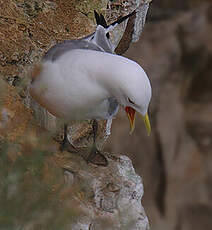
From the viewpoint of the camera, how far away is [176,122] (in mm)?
4375

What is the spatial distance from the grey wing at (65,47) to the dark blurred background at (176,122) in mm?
2388

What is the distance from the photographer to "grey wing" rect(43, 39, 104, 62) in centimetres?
141

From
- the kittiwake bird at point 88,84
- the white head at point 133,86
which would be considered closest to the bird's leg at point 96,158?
the kittiwake bird at point 88,84

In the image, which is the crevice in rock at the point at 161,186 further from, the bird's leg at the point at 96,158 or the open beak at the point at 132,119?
the open beak at the point at 132,119

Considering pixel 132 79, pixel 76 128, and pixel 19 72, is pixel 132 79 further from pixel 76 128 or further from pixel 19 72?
pixel 76 128

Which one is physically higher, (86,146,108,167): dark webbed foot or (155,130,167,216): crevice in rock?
(86,146,108,167): dark webbed foot

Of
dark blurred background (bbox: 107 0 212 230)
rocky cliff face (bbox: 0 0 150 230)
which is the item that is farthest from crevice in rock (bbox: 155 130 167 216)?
rocky cliff face (bbox: 0 0 150 230)

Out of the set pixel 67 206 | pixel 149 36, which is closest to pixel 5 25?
pixel 67 206

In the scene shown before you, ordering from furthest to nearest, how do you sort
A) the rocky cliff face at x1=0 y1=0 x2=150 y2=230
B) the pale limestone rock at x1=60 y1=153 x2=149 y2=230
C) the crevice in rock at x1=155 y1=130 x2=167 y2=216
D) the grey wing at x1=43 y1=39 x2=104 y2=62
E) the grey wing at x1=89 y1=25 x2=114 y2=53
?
the crevice in rock at x1=155 y1=130 x2=167 y2=216 < the grey wing at x1=89 y1=25 x2=114 y2=53 < the grey wing at x1=43 y1=39 x2=104 y2=62 < the pale limestone rock at x1=60 y1=153 x2=149 y2=230 < the rocky cliff face at x1=0 y1=0 x2=150 y2=230

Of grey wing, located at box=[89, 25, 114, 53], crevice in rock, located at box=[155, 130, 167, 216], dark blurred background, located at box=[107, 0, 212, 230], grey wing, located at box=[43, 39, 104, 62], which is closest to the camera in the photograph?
grey wing, located at box=[43, 39, 104, 62]

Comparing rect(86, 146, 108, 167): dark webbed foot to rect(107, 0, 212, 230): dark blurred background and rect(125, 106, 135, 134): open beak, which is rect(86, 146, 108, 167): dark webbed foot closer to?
rect(125, 106, 135, 134): open beak

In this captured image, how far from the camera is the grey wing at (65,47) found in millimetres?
1406

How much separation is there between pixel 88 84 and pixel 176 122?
3079mm

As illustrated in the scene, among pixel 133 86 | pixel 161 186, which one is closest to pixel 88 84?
pixel 133 86
